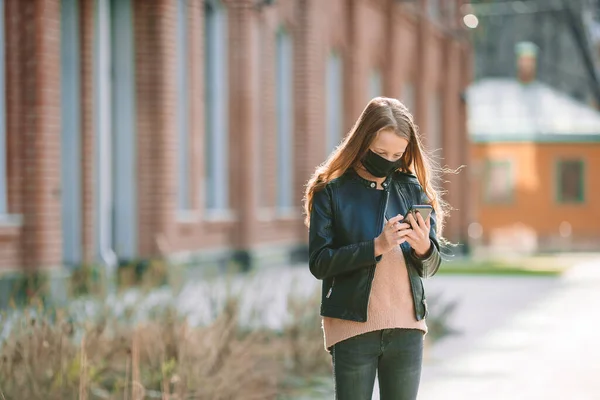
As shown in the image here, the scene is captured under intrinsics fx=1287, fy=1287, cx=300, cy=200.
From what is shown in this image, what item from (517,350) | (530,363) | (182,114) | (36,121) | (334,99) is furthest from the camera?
(334,99)

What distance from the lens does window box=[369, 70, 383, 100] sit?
107ft

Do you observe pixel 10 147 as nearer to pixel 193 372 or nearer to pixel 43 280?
pixel 43 280

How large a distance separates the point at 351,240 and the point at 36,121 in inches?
434

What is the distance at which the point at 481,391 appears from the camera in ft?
31.2

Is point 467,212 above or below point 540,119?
below

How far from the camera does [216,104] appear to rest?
22312 millimetres

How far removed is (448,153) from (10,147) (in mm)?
25352

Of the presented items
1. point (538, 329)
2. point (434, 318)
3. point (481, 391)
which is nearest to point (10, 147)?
point (434, 318)

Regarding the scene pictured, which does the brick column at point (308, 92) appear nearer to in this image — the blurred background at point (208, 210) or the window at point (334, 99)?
the blurred background at point (208, 210)

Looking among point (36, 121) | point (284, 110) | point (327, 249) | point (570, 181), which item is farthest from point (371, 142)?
point (570, 181)

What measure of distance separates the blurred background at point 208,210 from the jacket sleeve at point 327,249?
1.39m

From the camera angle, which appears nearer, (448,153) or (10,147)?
(10,147)

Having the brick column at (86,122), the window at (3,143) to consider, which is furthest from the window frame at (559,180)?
the window at (3,143)

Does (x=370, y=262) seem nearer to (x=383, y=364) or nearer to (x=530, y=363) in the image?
(x=383, y=364)
